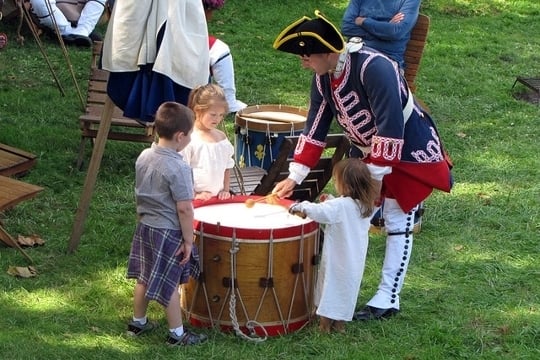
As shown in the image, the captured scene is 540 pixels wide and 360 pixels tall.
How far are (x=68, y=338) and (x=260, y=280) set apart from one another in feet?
3.27

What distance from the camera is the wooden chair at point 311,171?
5.40 meters

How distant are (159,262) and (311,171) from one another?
54.5 inches

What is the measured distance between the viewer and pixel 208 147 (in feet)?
16.7

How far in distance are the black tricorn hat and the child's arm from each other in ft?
3.01

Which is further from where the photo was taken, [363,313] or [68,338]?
[363,313]

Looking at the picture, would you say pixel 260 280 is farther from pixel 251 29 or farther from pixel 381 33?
pixel 251 29

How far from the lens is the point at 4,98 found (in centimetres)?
894

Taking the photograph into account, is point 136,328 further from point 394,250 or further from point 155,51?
point 155,51

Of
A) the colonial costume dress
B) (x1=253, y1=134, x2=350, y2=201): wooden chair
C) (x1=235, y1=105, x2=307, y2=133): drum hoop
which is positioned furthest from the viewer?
(x1=235, y1=105, x2=307, y2=133): drum hoop

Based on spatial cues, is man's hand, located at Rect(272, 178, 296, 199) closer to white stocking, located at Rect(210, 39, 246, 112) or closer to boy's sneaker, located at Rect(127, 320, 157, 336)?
boy's sneaker, located at Rect(127, 320, 157, 336)

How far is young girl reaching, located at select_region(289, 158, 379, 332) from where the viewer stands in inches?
178

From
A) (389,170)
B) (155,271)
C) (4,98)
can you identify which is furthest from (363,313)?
(4,98)

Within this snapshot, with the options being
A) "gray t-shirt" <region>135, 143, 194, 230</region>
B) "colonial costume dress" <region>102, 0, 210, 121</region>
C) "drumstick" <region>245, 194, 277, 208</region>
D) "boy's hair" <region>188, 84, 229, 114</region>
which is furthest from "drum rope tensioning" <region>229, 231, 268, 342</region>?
"colonial costume dress" <region>102, 0, 210, 121</region>

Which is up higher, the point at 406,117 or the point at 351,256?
the point at 406,117
